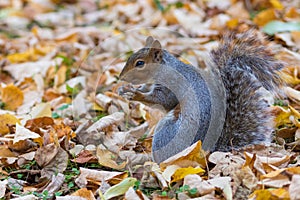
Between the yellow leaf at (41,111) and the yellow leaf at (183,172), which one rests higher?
the yellow leaf at (183,172)

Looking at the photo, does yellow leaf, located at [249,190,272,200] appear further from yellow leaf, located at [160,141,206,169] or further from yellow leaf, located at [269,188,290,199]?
yellow leaf, located at [160,141,206,169]

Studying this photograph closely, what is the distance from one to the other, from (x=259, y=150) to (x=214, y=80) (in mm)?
400

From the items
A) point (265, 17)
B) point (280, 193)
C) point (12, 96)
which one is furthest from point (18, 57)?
point (280, 193)

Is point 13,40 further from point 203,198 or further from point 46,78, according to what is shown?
point 203,198

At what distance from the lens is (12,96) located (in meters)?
3.71

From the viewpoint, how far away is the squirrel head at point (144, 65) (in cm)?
302

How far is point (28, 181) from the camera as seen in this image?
2748 mm

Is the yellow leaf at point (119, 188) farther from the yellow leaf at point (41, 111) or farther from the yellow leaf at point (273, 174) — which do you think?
the yellow leaf at point (41, 111)

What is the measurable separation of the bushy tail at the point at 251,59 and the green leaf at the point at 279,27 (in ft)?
4.75

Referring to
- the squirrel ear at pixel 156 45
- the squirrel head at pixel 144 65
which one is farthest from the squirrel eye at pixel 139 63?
the squirrel ear at pixel 156 45

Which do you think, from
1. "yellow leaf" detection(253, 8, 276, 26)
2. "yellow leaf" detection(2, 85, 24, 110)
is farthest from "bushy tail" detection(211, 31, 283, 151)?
"yellow leaf" detection(253, 8, 276, 26)

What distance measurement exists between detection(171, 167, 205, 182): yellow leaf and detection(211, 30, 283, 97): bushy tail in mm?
563

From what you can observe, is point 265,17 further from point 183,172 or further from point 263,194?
point 263,194

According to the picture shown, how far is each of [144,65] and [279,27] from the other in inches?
65.7
